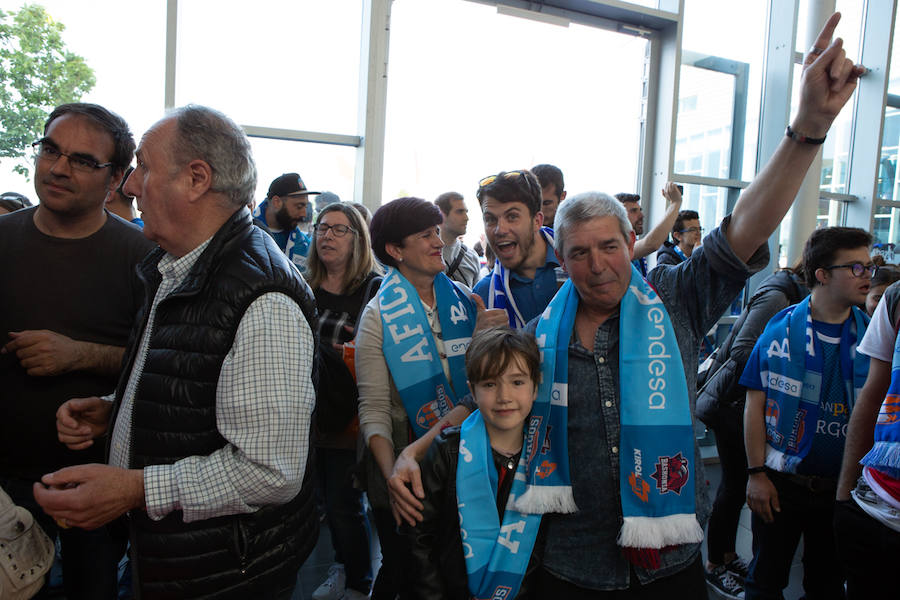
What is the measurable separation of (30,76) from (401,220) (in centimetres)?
318

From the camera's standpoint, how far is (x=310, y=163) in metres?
4.39

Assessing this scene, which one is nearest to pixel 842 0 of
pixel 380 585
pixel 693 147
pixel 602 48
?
pixel 693 147

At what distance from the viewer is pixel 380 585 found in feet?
6.98

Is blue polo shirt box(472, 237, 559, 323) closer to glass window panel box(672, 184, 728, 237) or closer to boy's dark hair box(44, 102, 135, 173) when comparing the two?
boy's dark hair box(44, 102, 135, 173)

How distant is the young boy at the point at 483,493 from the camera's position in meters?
1.43

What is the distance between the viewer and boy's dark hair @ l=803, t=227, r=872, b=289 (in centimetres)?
226

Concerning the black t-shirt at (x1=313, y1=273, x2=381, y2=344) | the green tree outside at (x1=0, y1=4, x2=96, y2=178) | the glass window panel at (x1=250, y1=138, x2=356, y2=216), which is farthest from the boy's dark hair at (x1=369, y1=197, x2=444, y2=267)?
the green tree outside at (x1=0, y1=4, x2=96, y2=178)

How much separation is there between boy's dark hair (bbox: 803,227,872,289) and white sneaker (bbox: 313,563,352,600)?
2.56 meters

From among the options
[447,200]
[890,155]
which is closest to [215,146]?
[447,200]

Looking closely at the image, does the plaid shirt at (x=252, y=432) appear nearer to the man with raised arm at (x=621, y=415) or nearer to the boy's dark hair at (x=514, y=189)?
the man with raised arm at (x=621, y=415)

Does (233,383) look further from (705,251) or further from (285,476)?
(705,251)

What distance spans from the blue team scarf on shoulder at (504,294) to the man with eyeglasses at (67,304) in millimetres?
1224

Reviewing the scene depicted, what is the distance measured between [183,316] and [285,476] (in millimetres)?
417

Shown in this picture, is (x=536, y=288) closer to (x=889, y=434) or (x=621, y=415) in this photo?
(x=621, y=415)
